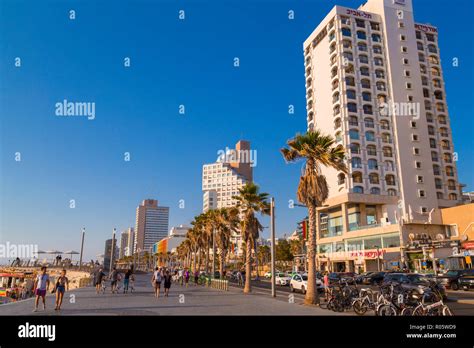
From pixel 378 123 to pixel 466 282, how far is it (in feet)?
142

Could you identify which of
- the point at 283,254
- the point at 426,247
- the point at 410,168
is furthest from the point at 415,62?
the point at 283,254

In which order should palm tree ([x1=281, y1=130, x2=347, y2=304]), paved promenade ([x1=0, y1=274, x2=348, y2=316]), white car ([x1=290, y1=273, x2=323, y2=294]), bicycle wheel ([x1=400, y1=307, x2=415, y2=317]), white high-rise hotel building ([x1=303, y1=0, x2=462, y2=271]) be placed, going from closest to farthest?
bicycle wheel ([x1=400, y1=307, x2=415, y2=317]) → paved promenade ([x1=0, y1=274, x2=348, y2=316]) → palm tree ([x1=281, y1=130, x2=347, y2=304]) → white car ([x1=290, y1=273, x2=323, y2=294]) → white high-rise hotel building ([x1=303, y1=0, x2=462, y2=271])

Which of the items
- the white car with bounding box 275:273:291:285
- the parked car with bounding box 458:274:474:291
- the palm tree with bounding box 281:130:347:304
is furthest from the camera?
the white car with bounding box 275:273:291:285

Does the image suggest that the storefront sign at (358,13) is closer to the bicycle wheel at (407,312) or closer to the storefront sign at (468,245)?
the storefront sign at (468,245)

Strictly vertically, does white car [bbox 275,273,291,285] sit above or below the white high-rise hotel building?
below

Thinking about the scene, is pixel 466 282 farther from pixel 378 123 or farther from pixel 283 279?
pixel 378 123

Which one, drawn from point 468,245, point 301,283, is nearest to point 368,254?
point 468,245

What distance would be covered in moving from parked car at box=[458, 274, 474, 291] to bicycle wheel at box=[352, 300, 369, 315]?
20.3 m

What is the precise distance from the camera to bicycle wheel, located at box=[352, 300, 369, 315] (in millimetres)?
13711

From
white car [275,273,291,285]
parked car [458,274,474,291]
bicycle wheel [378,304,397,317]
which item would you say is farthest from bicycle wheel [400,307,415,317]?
white car [275,273,291,285]

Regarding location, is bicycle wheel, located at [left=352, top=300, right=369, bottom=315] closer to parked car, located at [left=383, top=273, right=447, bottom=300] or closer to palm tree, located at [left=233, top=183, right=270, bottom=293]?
parked car, located at [left=383, top=273, right=447, bottom=300]

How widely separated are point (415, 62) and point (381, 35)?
8.80 meters

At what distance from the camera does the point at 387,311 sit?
459 inches

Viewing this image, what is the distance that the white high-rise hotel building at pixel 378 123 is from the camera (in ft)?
204
